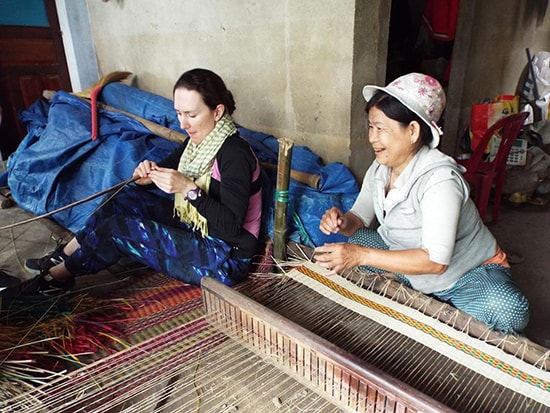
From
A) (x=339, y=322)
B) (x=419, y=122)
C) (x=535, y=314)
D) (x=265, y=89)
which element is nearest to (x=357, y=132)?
(x=265, y=89)

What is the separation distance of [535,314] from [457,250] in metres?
1.05

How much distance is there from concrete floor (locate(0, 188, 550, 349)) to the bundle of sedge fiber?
1.17ft

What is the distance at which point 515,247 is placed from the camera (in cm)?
303

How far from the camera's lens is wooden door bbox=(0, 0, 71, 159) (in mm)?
4418

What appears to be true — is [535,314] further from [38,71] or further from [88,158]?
[38,71]

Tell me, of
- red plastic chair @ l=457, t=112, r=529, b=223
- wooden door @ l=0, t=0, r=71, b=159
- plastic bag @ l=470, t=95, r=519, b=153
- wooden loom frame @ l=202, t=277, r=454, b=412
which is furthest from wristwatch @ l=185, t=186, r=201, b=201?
wooden door @ l=0, t=0, r=71, b=159

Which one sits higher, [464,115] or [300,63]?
[300,63]

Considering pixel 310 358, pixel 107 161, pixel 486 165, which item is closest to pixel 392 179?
pixel 310 358

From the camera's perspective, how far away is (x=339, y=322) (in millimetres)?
1598

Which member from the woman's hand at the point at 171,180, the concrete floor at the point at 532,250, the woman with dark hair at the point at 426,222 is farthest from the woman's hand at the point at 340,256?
the concrete floor at the point at 532,250

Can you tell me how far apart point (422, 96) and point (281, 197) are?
31.3 inches

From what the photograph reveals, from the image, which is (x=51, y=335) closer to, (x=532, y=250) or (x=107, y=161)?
(x=107, y=161)

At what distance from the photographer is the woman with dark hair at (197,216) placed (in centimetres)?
177

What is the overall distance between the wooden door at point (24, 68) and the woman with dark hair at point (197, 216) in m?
3.36
